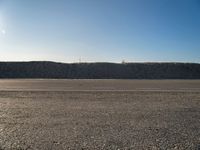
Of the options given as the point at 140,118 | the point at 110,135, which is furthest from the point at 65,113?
the point at 110,135

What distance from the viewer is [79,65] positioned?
79.4 meters

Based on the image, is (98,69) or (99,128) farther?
(98,69)

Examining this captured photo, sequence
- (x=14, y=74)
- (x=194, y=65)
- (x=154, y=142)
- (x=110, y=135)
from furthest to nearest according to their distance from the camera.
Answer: (x=194, y=65) → (x=14, y=74) → (x=110, y=135) → (x=154, y=142)

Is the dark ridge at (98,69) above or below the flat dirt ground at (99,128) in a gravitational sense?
above

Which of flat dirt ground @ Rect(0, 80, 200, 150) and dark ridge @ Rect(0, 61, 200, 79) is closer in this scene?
flat dirt ground @ Rect(0, 80, 200, 150)

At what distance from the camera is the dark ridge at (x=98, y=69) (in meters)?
74.3

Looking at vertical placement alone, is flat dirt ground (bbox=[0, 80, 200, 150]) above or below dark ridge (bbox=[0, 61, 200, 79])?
below

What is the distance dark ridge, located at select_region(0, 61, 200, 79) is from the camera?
74306mm

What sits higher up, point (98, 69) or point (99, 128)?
point (98, 69)

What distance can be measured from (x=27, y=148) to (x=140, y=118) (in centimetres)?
537

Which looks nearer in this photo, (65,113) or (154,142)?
(154,142)

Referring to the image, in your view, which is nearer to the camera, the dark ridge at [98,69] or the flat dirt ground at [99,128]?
the flat dirt ground at [99,128]

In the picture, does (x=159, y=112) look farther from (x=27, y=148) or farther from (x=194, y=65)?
(x=194, y=65)

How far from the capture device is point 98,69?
7800cm
